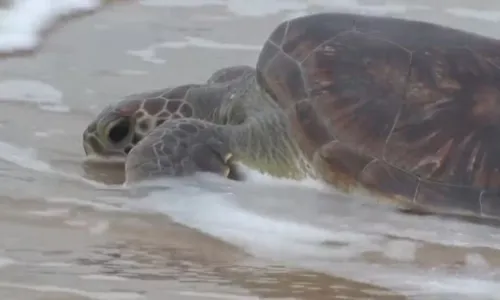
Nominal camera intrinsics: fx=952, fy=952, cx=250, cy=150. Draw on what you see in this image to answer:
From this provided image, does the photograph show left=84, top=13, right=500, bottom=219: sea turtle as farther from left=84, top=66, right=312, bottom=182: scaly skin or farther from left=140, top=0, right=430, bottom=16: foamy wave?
left=140, top=0, right=430, bottom=16: foamy wave

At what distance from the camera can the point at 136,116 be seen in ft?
11.8

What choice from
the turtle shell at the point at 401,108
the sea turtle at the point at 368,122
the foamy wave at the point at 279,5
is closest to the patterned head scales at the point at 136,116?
the sea turtle at the point at 368,122

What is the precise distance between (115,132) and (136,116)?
4.2 inches

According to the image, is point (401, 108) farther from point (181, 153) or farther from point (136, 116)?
point (136, 116)

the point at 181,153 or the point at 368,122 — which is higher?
the point at 368,122

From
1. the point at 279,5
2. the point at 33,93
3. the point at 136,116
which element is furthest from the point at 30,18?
the point at 136,116

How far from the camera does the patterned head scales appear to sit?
3553 millimetres

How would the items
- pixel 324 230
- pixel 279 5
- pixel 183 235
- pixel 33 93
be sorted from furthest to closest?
pixel 279 5, pixel 33 93, pixel 324 230, pixel 183 235

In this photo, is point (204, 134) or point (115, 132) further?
point (115, 132)

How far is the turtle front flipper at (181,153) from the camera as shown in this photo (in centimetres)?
303

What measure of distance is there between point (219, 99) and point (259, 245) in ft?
4.21

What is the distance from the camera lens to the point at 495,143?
2857 millimetres

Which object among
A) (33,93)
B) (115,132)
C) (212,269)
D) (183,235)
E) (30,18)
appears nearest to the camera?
(212,269)

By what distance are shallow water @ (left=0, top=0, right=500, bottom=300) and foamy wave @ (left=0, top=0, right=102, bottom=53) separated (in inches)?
37.2
